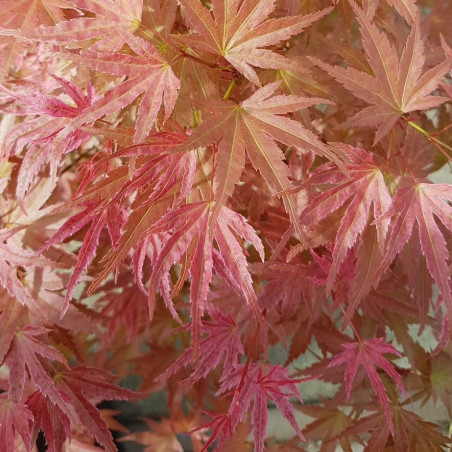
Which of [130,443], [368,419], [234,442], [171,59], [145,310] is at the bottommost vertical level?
Result: [130,443]

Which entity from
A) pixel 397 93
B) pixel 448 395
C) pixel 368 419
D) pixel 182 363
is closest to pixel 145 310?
pixel 182 363

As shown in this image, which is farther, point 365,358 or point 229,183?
point 365,358

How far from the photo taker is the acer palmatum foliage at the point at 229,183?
1.68ft

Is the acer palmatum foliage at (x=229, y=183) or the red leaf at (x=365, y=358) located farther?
the red leaf at (x=365, y=358)

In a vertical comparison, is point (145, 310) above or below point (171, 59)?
below

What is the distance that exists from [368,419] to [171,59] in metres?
0.65

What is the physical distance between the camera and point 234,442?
3.67 feet

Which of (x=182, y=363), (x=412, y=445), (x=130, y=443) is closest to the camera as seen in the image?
(x=182, y=363)

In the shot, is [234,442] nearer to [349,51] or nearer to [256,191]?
[256,191]

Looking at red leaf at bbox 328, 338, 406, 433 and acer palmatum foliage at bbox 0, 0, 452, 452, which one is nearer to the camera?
acer palmatum foliage at bbox 0, 0, 452, 452

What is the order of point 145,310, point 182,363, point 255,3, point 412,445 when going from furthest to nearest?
point 145,310
point 412,445
point 182,363
point 255,3

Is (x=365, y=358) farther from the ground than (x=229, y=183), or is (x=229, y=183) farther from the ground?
(x=229, y=183)

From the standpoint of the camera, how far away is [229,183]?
1.60 ft

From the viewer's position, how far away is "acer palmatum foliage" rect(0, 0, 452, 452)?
0.51 metres
